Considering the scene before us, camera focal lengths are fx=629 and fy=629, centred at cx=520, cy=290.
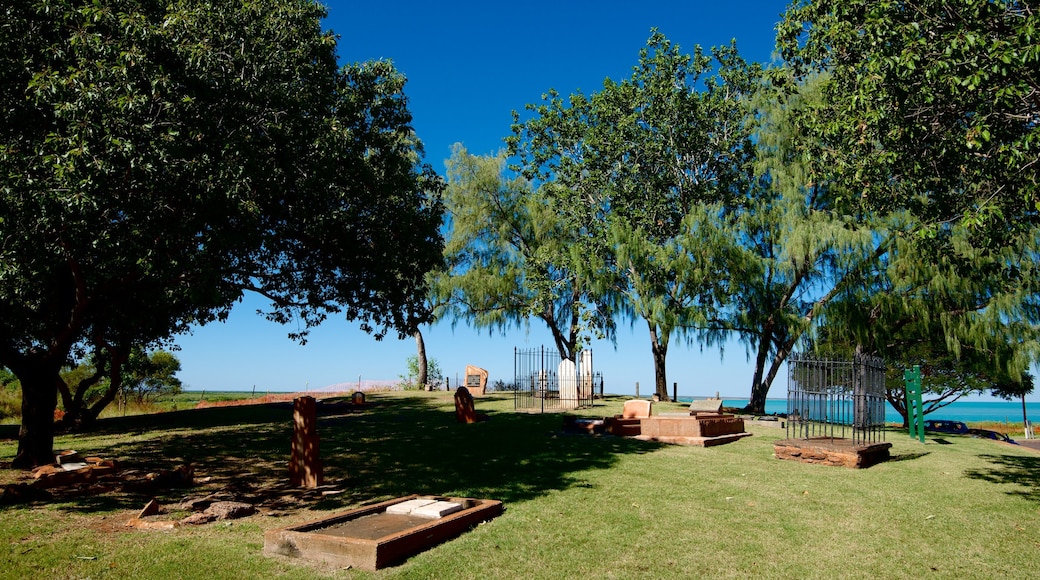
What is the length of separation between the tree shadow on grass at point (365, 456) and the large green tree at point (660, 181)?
902cm

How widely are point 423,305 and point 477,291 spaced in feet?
61.9

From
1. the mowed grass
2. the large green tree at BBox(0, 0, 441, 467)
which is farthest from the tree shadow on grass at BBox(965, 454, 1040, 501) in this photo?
the large green tree at BBox(0, 0, 441, 467)

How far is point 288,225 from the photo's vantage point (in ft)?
47.2

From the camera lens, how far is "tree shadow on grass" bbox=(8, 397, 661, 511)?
1048 centimetres

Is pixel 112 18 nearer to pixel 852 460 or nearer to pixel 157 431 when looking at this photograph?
pixel 157 431

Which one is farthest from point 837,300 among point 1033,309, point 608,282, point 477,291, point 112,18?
point 112,18

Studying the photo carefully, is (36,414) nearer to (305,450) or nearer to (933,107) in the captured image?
(305,450)

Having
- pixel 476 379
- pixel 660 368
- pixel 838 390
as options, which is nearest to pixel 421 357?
pixel 476 379

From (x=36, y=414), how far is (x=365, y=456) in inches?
269

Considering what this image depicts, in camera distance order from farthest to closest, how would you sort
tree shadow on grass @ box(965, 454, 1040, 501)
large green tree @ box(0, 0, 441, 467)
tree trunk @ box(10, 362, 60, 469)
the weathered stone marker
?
tree trunk @ box(10, 362, 60, 469), tree shadow on grass @ box(965, 454, 1040, 501), the weathered stone marker, large green tree @ box(0, 0, 441, 467)

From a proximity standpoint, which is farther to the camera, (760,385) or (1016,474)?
(760,385)

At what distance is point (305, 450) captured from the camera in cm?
1115

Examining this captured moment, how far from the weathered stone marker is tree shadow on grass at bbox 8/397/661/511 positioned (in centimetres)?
31

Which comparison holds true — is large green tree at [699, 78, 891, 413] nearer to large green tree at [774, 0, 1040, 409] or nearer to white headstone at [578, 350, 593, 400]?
white headstone at [578, 350, 593, 400]
